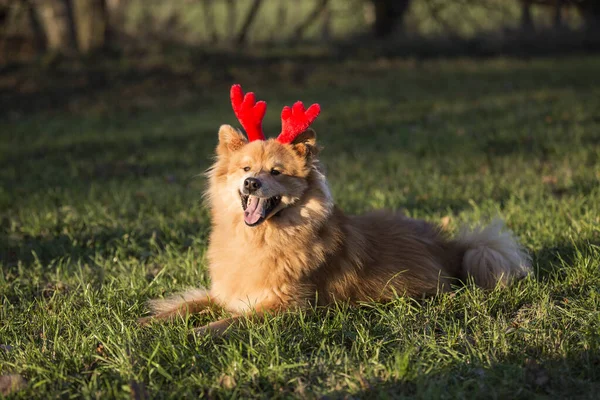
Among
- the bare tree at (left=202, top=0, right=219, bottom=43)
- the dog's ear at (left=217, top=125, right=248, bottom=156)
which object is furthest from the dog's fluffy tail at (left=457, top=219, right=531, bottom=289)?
the bare tree at (left=202, top=0, right=219, bottom=43)

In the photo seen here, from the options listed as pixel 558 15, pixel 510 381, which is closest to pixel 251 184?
pixel 510 381

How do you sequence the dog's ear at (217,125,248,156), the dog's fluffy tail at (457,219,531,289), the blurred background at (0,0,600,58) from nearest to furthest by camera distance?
the dog's ear at (217,125,248,156)
the dog's fluffy tail at (457,219,531,289)
the blurred background at (0,0,600,58)

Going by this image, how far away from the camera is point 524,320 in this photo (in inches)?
146

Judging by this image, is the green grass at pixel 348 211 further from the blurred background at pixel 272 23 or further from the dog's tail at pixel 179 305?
the blurred background at pixel 272 23

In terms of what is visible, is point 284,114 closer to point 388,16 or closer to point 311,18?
point 311,18

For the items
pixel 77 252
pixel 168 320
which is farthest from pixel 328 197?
pixel 77 252

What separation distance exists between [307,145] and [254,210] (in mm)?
537

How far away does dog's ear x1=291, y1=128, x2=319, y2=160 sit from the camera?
13.1ft

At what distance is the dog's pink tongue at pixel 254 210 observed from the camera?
3.78 m

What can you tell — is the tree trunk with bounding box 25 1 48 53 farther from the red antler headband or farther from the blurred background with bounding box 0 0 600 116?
the red antler headband

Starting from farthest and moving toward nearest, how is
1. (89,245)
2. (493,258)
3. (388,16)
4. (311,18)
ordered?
(388,16)
(311,18)
(89,245)
(493,258)

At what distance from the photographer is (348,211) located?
646 cm

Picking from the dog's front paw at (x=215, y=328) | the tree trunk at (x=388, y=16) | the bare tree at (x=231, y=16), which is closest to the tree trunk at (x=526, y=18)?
the tree trunk at (x=388, y=16)

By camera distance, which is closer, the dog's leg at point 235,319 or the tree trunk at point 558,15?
the dog's leg at point 235,319
